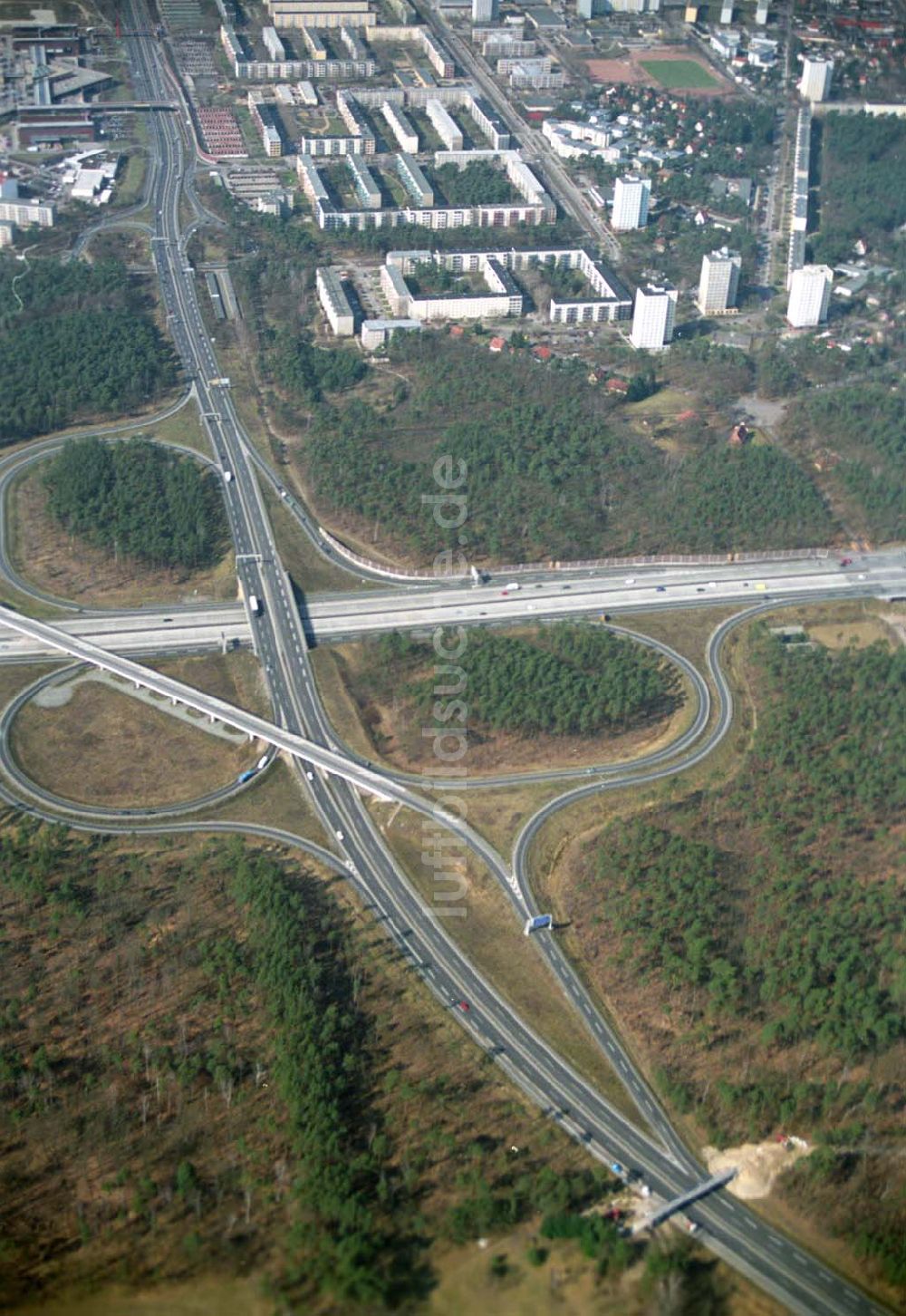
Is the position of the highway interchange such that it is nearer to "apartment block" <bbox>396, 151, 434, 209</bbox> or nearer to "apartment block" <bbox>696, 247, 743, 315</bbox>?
"apartment block" <bbox>396, 151, 434, 209</bbox>

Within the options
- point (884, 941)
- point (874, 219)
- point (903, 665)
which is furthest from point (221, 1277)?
point (874, 219)

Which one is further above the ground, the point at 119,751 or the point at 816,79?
the point at 816,79

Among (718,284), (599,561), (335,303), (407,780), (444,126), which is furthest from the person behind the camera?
(444,126)

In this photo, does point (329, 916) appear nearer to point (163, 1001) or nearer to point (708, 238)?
point (163, 1001)

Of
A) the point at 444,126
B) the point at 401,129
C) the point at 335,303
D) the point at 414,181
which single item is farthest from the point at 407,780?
the point at 444,126

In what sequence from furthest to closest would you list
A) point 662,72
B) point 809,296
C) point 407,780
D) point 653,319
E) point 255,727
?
1. point 662,72
2. point 809,296
3. point 653,319
4. point 255,727
5. point 407,780

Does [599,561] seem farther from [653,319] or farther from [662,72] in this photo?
[662,72]

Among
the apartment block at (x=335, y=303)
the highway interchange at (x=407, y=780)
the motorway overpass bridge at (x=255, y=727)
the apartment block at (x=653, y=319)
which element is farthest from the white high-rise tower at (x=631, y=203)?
the motorway overpass bridge at (x=255, y=727)
